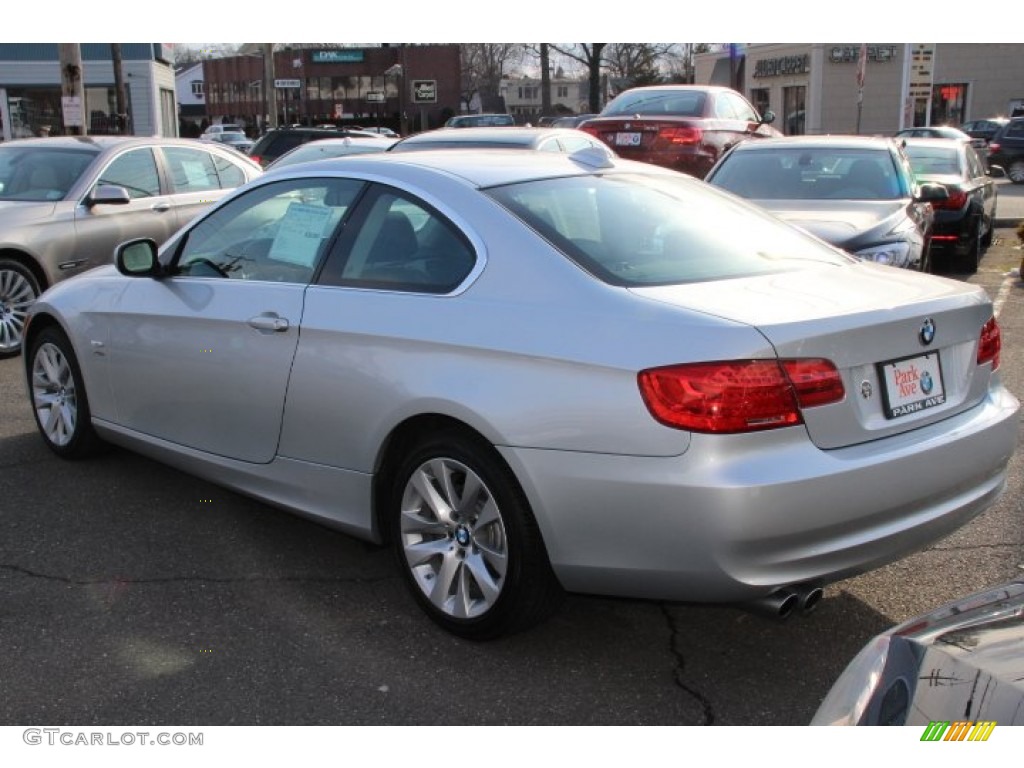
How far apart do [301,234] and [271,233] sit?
213 millimetres

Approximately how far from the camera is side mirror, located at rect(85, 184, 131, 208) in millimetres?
8039

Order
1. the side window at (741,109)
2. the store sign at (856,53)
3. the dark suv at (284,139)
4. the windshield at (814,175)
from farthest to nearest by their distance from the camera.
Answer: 1. the store sign at (856,53)
2. the dark suv at (284,139)
3. the side window at (741,109)
4. the windshield at (814,175)

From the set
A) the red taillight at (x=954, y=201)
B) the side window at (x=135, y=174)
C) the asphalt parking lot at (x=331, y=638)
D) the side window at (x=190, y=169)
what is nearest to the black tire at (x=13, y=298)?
the side window at (x=135, y=174)

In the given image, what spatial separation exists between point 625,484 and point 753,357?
0.50 meters

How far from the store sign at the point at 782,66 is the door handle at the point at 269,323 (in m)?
46.4

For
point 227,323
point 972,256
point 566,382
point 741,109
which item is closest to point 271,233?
point 227,323

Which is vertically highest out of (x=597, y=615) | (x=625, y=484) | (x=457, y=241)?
(x=457, y=241)

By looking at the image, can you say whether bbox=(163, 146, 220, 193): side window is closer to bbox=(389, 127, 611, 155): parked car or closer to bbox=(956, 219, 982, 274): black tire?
bbox=(389, 127, 611, 155): parked car

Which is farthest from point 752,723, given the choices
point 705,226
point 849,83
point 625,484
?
point 849,83

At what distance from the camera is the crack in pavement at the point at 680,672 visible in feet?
10.0

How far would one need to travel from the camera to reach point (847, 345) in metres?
3.00

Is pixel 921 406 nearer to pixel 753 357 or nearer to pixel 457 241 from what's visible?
pixel 753 357

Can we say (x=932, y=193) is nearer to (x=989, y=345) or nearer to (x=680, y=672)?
(x=989, y=345)

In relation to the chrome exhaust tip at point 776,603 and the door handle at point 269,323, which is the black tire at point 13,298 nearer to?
the door handle at point 269,323
